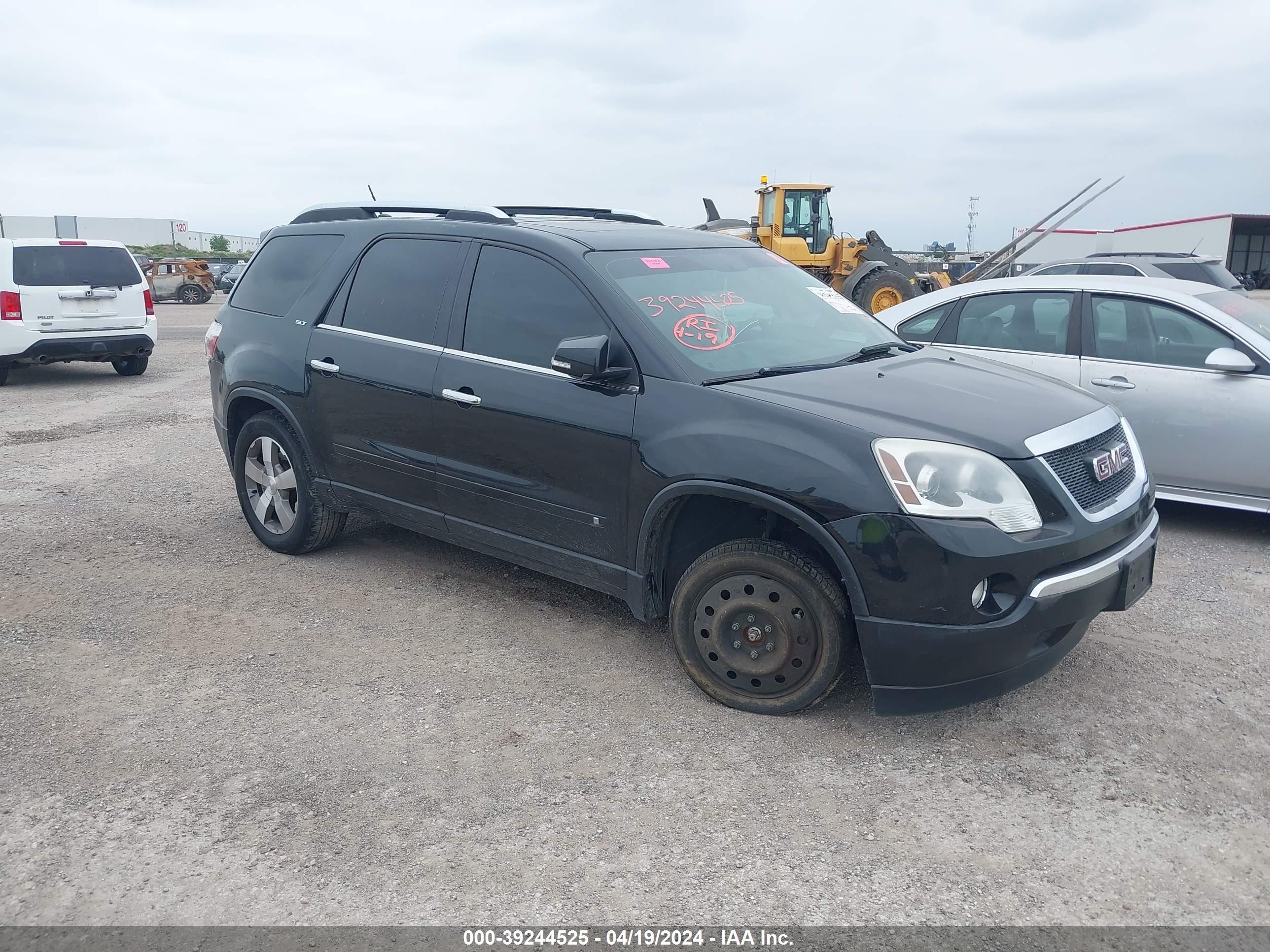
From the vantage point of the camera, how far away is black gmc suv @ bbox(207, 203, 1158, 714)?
10.9ft

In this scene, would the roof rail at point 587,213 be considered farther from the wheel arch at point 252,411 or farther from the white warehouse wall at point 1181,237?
the white warehouse wall at point 1181,237

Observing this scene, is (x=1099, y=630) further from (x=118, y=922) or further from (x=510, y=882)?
(x=118, y=922)

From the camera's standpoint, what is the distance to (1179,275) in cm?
1200

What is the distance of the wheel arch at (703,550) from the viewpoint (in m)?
3.37

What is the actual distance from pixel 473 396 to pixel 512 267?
0.60m

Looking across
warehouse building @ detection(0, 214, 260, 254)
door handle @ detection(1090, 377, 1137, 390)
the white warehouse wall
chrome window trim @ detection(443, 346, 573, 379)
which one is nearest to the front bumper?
chrome window trim @ detection(443, 346, 573, 379)

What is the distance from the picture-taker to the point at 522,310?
433cm

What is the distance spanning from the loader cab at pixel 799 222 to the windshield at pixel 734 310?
15960mm

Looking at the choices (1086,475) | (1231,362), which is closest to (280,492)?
(1086,475)

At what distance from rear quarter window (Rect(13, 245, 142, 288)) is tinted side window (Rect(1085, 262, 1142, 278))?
12.3 metres

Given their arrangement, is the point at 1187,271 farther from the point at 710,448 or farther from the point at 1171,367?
the point at 710,448

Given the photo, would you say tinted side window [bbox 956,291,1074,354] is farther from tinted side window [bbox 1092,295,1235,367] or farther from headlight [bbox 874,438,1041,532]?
headlight [bbox 874,438,1041,532]

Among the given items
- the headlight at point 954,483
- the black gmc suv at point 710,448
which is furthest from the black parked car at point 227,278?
the headlight at point 954,483

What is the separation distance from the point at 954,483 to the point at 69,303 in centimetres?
1192
